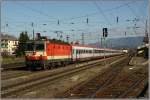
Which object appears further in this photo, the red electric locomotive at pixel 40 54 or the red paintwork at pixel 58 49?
the red paintwork at pixel 58 49

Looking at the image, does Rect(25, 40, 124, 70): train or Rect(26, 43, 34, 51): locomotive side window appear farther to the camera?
Rect(26, 43, 34, 51): locomotive side window

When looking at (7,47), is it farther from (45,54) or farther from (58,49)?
(45,54)

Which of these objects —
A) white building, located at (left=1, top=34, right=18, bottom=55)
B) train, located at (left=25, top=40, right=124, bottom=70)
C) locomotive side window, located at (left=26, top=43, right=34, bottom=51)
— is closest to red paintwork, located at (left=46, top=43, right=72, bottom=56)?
train, located at (left=25, top=40, right=124, bottom=70)

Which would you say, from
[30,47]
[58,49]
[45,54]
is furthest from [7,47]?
[45,54]

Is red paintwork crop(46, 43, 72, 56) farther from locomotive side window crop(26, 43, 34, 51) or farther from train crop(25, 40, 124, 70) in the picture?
locomotive side window crop(26, 43, 34, 51)

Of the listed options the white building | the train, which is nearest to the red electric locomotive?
the train

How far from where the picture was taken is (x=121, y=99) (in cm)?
1437

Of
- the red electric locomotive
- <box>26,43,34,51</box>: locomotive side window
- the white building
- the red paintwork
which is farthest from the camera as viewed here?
the white building

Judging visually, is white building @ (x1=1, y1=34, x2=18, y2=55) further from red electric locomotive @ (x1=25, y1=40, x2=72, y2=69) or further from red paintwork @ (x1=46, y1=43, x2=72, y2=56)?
red electric locomotive @ (x1=25, y1=40, x2=72, y2=69)

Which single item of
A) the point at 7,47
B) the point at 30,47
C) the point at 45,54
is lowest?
the point at 7,47

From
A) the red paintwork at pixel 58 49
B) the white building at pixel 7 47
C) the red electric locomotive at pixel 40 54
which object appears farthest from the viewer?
the white building at pixel 7 47

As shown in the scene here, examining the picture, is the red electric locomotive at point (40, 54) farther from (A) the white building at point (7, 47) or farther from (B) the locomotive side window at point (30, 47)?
(A) the white building at point (7, 47)

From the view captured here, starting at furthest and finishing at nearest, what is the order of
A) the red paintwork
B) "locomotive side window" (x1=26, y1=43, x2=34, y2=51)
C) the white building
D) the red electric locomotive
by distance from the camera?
the white building, the red paintwork, "locomotive side window" (x1=26, y1=43, x2=34, y2=51), the red electric locomotive

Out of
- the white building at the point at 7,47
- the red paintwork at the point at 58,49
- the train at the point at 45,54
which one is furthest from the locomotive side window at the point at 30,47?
the white building at the point at 7,47
